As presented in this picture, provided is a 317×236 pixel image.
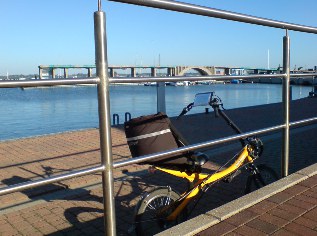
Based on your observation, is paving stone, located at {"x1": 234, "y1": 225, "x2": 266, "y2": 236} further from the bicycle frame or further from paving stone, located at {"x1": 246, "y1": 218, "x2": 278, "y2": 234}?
the bicycle frame

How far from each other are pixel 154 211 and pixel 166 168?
1.25 ft

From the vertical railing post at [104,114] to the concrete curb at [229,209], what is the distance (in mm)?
333

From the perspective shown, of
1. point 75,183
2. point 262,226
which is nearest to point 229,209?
point 262,226

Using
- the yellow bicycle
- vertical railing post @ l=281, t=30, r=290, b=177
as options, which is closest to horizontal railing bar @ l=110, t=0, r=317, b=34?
vertical railing post @ l=281, t=30, r=290, b=177

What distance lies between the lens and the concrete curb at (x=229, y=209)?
2.18 m

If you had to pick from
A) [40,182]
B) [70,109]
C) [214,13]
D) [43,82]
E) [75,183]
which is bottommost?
[70,109]

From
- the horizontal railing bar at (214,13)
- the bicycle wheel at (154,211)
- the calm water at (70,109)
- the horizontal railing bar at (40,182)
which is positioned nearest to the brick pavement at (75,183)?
the bicycle wheel at (154,211)

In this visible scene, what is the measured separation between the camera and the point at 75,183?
5234 mm

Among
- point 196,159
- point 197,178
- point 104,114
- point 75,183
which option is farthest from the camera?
point 75,183

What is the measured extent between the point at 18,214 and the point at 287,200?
294 centimetres

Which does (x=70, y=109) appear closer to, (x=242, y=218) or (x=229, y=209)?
(x=229, y=209)

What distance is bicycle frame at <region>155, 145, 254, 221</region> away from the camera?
128 inches

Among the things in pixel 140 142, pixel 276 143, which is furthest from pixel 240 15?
pixel 276 143

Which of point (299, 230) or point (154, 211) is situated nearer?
point (299, 230)
